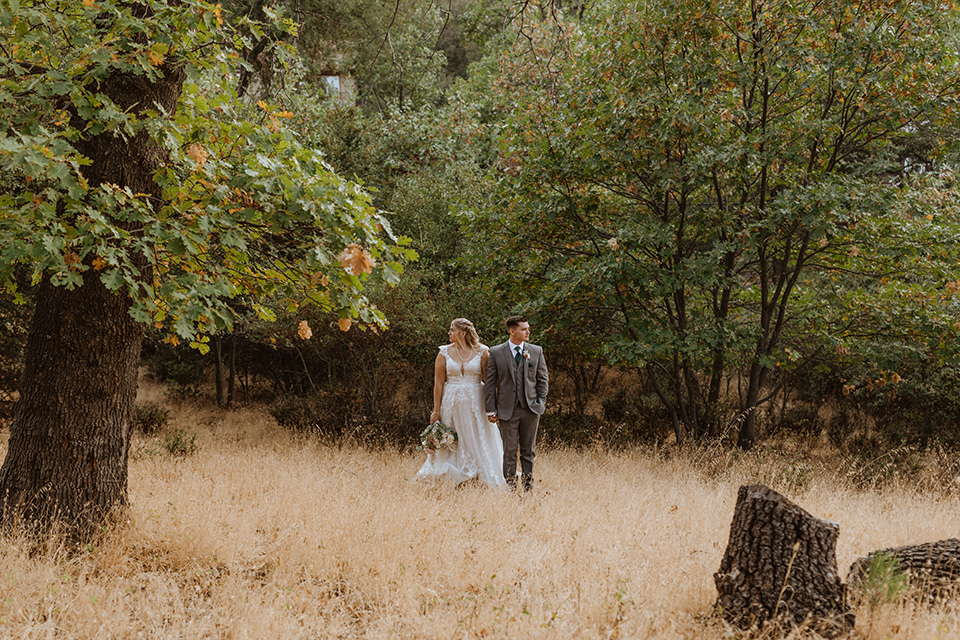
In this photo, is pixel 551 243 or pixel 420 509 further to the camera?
pixel 551 243

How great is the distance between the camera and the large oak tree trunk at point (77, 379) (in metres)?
4.71

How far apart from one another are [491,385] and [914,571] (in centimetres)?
412

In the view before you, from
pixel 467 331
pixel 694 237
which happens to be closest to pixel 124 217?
pixel 467 331

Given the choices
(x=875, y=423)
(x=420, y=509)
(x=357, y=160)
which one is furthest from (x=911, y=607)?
(x=357, y=160)

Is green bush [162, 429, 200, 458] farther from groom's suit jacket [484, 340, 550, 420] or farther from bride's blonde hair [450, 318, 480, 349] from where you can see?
groom's suit jacket [484, 340, 550, 420]

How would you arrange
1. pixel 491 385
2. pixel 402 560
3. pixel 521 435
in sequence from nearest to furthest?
pixel 402 560, pixel 521 435, pixel 491 385

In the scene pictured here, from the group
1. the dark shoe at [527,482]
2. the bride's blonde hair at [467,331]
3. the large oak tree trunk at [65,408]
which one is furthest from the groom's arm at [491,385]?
the large oak tree trunk at [65,408]

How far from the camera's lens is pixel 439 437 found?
7.15 m

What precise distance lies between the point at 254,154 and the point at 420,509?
11.1ft

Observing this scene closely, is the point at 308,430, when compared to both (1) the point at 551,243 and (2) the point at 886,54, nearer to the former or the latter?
(1) the point at 551,243

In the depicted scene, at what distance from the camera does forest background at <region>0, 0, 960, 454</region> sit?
8.23m

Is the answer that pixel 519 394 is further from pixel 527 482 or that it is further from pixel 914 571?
pixel 914 571

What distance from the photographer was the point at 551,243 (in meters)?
10.3

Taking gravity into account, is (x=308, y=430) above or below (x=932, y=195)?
below
